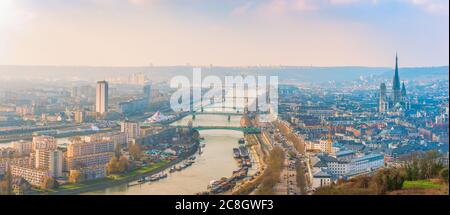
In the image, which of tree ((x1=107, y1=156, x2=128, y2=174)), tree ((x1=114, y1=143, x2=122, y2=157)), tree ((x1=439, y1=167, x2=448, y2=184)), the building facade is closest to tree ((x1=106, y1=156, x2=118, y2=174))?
tree ((x1=107, y1=156, x2=128, y2=174))

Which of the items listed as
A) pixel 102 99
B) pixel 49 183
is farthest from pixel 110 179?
pixel 102 99

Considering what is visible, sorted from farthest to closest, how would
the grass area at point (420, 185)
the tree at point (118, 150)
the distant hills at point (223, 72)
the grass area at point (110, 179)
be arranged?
the distant hills at point (223, 72), the tree at point (118, 150), the grass area at point (110, 179), the grass area at point (420, 185)

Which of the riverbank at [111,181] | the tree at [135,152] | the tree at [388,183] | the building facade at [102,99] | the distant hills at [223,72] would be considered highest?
the distant hills at [223,72]

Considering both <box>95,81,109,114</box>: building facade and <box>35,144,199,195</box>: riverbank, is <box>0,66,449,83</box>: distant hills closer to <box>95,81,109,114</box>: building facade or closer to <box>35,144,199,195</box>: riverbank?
<box>95,81,109,114</box>: building facade

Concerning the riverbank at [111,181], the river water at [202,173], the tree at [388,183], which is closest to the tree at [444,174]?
the tree at [388,183]

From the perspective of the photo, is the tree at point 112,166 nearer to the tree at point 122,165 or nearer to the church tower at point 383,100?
the tree at point 122,165

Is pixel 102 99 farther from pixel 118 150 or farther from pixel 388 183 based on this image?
pixel 388 183
